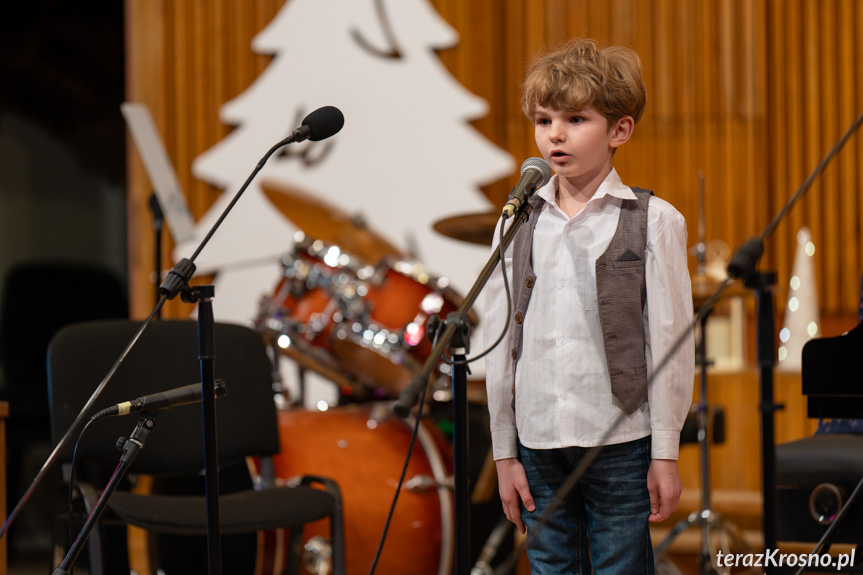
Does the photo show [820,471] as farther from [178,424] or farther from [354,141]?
[354,141]

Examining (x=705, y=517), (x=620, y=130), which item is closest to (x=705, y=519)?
(x=705, y=517)

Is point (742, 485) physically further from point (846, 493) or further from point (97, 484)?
point (97, 484)

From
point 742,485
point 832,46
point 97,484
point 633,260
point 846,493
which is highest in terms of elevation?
point 832,46

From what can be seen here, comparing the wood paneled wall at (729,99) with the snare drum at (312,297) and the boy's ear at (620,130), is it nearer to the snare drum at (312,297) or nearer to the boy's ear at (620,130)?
the snare drum at (312,297)

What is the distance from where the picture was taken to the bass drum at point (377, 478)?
308 cm

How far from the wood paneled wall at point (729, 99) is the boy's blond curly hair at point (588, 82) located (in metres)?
2.53

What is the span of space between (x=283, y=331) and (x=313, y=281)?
204 mm

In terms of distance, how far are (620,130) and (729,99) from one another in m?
2.81

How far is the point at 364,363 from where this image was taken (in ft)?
11.1

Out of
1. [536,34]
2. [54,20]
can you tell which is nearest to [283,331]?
[536,34]

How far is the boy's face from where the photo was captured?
1.77 metres

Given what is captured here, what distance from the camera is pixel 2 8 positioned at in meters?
4.83

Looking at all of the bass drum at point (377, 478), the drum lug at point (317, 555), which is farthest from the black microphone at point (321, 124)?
the drum lug at point (317, 555)

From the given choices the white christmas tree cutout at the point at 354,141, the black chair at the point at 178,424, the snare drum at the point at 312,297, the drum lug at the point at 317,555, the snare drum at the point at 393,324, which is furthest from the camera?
the white christmas tree cutout at the point at 354,141
